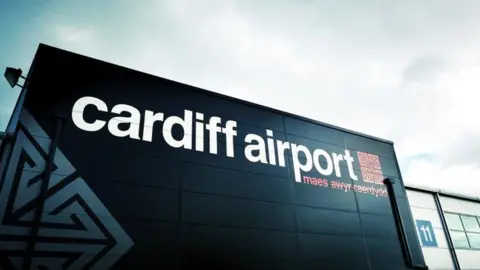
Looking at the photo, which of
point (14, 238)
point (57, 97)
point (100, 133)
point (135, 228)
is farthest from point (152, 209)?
point (57, 97)

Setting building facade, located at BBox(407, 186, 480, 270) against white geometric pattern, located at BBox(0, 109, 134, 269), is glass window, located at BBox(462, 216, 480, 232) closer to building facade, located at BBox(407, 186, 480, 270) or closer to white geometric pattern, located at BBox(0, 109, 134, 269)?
building facade, located at BBox(407, 186, 480, 270)

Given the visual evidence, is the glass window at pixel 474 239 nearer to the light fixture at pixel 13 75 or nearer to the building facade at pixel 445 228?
the building facade at pixel 445 228

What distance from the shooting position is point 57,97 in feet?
18.8

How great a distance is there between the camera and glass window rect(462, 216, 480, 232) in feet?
40.7

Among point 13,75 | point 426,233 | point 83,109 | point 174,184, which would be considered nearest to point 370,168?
point 426,233

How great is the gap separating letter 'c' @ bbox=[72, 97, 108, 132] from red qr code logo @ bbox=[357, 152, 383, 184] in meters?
7.10

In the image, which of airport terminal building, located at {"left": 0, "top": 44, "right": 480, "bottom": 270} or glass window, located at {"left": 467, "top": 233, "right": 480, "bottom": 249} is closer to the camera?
airport terminal building, located at {"left": 0, "top": 44, "right": 480, "bottom": 270}

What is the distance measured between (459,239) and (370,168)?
5.35m

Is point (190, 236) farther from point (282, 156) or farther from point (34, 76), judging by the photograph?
point (34, 76)

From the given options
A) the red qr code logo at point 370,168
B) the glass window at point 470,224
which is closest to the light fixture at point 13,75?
the red qr code logo at point 370,168

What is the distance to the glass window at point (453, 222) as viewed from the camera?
1170 cm

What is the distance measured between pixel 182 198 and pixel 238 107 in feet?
9.17

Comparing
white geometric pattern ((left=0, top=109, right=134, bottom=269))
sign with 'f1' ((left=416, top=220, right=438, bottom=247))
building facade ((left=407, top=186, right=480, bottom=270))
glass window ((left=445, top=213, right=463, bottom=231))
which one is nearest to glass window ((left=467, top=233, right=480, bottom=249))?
building facade ((left=407, top=186, right=480, bottom=270))

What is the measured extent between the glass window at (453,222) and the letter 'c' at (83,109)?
1210 cm
